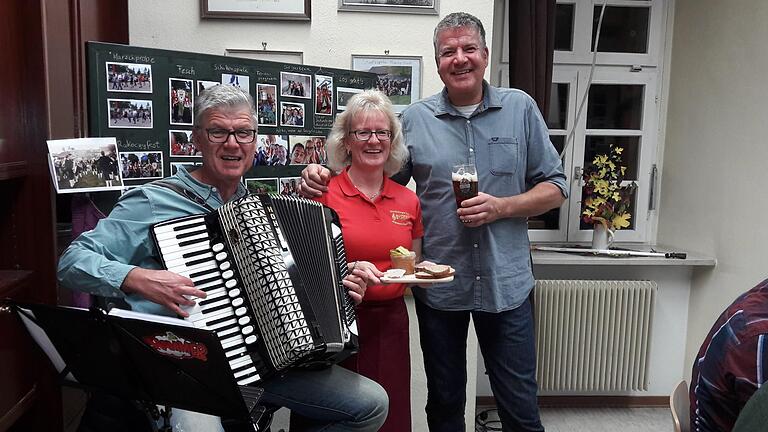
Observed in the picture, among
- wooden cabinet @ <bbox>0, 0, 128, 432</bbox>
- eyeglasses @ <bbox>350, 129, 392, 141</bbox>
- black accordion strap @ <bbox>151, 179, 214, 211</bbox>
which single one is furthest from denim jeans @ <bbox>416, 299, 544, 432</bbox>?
wooden cabinet @ <bbox>0, 0, 128, 432</bbox>

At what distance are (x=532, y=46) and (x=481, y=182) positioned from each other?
1230mm

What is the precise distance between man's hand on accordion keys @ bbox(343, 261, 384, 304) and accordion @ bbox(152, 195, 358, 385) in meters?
0.14

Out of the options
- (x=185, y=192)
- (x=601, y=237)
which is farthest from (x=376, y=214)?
(x=601, y=237)

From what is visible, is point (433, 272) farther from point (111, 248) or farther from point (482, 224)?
point (111, 248)

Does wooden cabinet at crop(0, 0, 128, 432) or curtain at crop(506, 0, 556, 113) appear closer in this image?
wooden cabinet at crop(0, 0, 128, 432)

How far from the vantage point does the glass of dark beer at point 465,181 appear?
178 cm

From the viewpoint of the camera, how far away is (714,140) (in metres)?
2.98

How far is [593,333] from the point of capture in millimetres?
3098

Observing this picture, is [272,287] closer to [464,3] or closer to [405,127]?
[405,127]

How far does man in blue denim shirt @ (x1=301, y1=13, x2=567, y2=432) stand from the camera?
1.93 metres

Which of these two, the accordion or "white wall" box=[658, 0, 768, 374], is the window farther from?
the accordion

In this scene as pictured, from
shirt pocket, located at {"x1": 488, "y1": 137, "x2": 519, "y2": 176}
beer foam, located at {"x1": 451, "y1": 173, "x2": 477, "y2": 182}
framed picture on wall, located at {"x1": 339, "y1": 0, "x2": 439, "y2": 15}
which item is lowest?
beer foam, located at {"x1": 451, "y1": 173, "x2": 477, "y2": 182}

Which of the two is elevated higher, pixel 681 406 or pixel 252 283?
pixel 252 283

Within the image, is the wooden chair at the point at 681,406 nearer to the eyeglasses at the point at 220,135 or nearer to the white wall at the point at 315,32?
the eyeglasses at the point at 220,135
